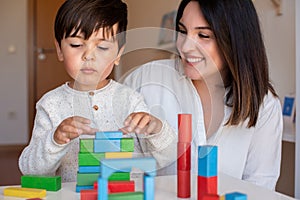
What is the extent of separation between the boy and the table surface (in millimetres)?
45

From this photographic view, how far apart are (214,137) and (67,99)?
1.14 ft

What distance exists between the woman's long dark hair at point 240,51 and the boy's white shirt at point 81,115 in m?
0.23

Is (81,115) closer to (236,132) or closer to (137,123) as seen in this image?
(137,123)

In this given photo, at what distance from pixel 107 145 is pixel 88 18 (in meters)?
0.39

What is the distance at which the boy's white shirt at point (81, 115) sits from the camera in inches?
29.2

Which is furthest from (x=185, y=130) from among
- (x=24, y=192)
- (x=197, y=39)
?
(x=197, y=39)

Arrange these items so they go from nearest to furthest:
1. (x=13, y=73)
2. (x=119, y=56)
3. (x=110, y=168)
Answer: (x=110, y=168) < (x=119, y=56) < (x=13, y=73)

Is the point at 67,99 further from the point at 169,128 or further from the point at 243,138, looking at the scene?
the point at 243,138

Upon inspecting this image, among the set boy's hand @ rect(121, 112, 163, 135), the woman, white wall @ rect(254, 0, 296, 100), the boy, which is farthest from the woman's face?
white wall @ rect(254, 0, 296, 100)

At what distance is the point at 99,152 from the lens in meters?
0.61

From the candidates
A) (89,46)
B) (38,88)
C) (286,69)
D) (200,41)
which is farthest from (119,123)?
(38,88)

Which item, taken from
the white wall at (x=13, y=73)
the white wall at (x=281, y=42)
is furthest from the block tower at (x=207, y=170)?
the white wall at (x=13, y=73)

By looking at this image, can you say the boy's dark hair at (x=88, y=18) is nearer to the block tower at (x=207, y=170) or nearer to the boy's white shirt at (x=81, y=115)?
the boy's white shirt at (x=81, y=115)

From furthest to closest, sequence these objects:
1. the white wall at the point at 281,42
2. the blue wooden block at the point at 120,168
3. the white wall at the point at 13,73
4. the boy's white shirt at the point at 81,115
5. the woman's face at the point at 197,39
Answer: the white wall at the point at 13,73, the white wall at the point at 281,42, the woman's face at the point at 197,39, the boy's white shirt at the point at 81,115, the blue wooden block at the point at 120,168
